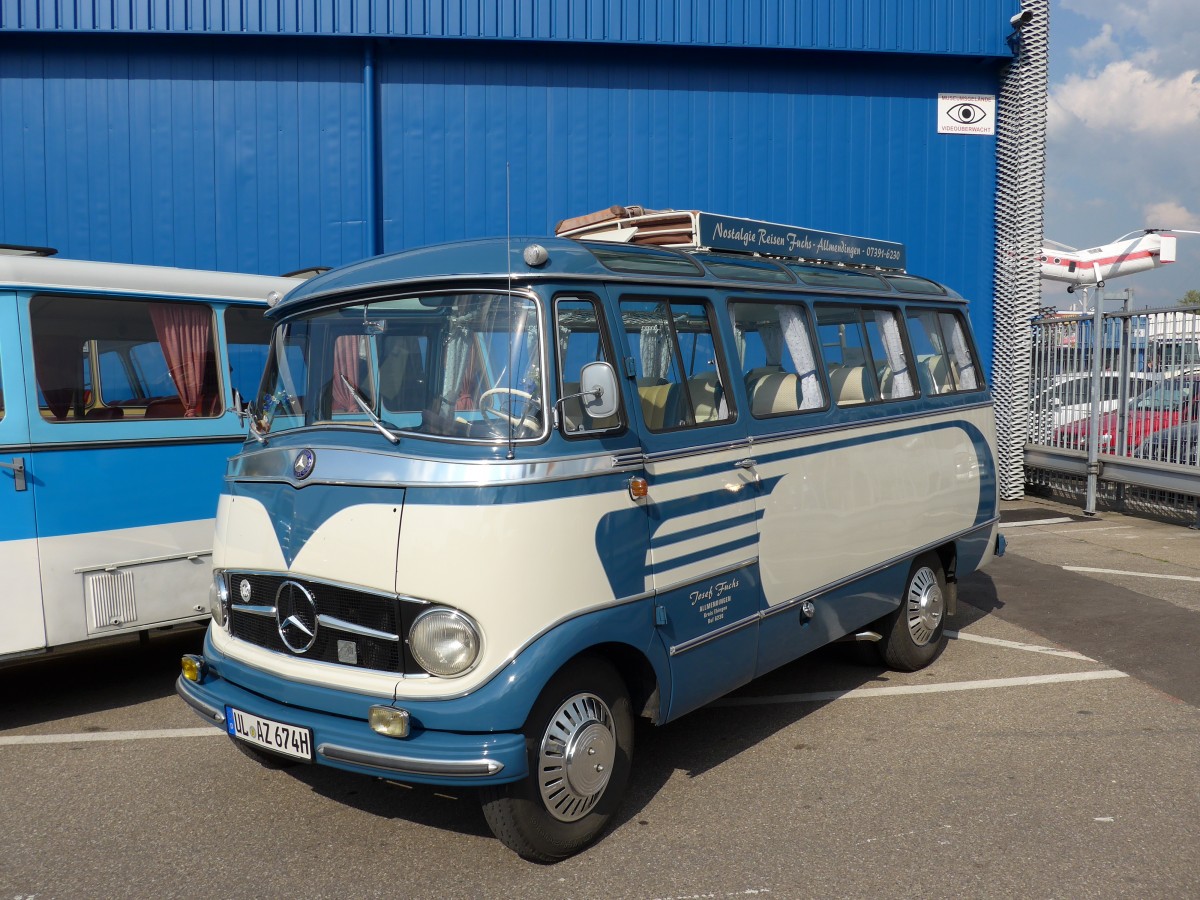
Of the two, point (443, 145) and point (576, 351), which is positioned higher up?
point (443, 145)

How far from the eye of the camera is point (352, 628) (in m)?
3.88

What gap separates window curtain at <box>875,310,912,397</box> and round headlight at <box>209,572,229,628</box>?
3.86 m

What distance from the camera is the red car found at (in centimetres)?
1127

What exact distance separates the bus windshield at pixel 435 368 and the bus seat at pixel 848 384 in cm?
228

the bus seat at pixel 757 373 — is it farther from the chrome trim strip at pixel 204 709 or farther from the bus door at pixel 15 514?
the bus door at pixel 15 514

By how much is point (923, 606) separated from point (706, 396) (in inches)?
100

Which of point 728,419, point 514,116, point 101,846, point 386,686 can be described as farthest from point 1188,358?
point 101,846

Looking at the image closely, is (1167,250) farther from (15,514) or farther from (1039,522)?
(15,514)

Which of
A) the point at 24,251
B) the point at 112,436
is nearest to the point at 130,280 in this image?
the point at 24,251

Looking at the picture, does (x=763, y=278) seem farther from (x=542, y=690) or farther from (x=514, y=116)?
(x=514, y=116)

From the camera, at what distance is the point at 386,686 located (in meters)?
3.75

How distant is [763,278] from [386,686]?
283 centimetres

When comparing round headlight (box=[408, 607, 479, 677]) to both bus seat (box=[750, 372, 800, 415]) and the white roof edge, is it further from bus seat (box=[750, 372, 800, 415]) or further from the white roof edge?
the white roof edge

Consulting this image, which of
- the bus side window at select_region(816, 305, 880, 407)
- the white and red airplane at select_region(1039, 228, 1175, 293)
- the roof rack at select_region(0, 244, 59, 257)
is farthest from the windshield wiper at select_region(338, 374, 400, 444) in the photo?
the white and red airplane at select_region(1039, 228, 1175, 293)
